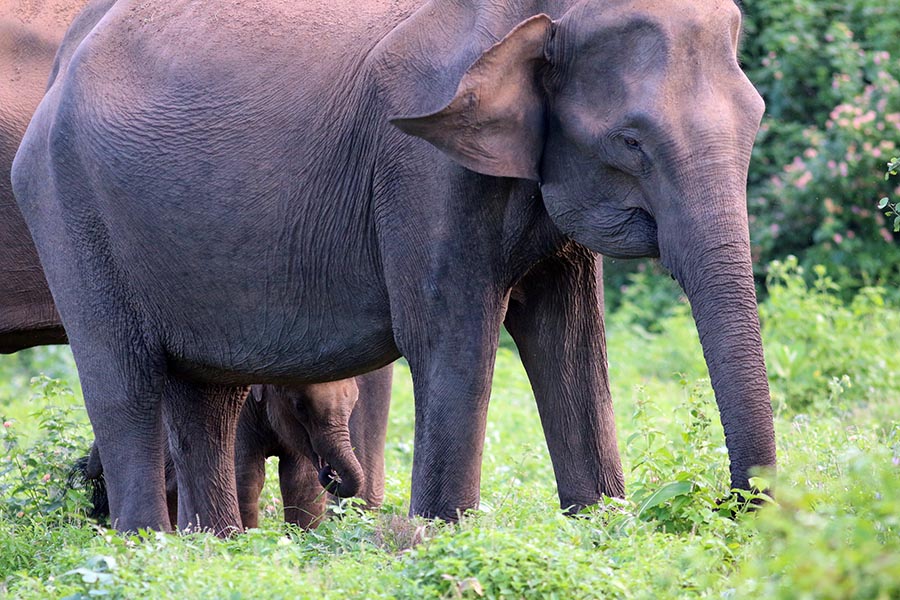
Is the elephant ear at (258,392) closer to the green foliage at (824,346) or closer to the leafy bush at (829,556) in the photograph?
the green foliage at (824,346)

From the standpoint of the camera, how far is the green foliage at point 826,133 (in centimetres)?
1067

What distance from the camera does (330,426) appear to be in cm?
668

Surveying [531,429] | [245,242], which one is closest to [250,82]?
[245,242]

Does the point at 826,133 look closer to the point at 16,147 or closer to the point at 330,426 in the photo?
the point at 330,426

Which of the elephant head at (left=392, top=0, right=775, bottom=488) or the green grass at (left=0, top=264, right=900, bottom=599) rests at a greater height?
the elephant head at (left=392, top=0, right=775, bottom=488)

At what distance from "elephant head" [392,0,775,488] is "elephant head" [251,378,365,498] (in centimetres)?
227

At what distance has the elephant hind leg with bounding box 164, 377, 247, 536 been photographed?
20.1 ft

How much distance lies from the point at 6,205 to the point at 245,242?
7.09ft

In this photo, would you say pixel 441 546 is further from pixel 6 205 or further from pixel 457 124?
pixel 6 205

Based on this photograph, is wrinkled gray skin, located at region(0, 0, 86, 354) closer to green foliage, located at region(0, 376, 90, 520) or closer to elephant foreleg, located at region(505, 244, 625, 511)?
green foliage, located at region(0, 376, 90, 520)

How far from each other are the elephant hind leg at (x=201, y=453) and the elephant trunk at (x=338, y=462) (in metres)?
0.54

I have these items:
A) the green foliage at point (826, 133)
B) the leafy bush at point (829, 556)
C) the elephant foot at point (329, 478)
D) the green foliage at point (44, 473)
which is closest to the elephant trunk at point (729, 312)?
the leafy bush at point (829, 556)

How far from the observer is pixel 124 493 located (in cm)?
573

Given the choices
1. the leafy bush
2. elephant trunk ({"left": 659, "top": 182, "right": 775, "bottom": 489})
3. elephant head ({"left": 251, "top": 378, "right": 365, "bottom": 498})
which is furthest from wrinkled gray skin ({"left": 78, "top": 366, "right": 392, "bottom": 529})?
the leafy bush
